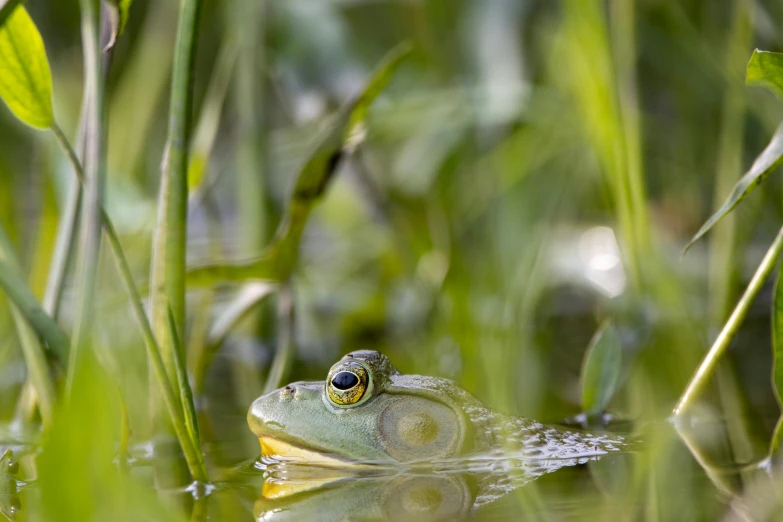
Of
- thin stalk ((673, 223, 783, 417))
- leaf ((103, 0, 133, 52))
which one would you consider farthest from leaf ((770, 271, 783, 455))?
leaf ((103, 0, 133, 52))

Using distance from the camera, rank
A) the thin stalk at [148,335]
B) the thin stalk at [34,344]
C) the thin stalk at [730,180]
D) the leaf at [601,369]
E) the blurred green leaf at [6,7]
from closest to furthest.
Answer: the blurred green leaf at [6,7]
the thin stalk at [148,335]
the thin stalk at [34,344]
the leaf at [601,369]
the thin stalk at [730,180]

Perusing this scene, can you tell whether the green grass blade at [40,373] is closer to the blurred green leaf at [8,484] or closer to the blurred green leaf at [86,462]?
the blurred green leaf at [8,484]

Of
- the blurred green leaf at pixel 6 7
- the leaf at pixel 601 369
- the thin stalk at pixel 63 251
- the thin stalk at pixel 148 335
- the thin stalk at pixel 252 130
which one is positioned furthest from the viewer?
the thin stalk at pixel 252 130

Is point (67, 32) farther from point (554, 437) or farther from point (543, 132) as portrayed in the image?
point (554, 437)

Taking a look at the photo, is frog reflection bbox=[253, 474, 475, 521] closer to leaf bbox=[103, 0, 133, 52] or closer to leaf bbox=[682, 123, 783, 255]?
leaf bbox=[682, 123, 783, 255]

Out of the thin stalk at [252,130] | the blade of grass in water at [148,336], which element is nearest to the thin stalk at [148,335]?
the blade of grass in water at [148,336]

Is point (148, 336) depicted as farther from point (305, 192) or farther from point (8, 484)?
point (305, 192)

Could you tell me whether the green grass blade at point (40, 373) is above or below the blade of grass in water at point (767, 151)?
below
